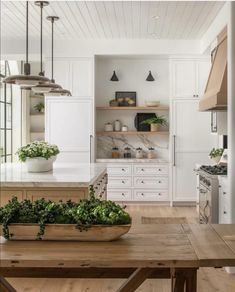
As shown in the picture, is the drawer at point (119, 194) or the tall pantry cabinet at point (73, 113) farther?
the drawer at point (119, 194)

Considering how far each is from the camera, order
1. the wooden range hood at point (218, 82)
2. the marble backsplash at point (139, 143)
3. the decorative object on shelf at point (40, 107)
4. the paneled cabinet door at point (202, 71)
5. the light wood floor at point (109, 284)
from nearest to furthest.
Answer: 1. the light wood floor at point (109, 284)
2. the wooden range hood at point (218, 82)
3. the paneled cabinet door at point (202, 71)
4. the marble backsplash at point (139, 143)
5. the decorative object on shelf at point (40, 107)

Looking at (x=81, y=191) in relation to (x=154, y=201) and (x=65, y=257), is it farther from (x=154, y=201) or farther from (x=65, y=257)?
(x=154, y=201)

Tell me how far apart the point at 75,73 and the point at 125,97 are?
1.16 metres

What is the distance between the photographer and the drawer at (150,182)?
7898 millimetres

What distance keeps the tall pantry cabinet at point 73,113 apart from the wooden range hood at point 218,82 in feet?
8.17

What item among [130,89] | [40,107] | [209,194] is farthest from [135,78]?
[209,194]

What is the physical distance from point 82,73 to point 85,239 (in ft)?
19.5

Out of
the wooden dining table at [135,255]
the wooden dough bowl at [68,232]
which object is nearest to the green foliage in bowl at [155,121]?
the wooden dining table at [135,255]

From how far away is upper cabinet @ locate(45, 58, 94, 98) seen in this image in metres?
7.70

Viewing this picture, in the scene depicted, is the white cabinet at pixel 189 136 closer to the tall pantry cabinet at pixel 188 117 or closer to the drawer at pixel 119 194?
the tall pantry cabinet at pixel 188 117

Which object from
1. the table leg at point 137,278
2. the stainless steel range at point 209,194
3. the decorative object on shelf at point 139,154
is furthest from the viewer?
the decorative object on shelf at point 139,154

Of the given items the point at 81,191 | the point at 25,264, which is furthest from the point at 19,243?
the point at 81,191

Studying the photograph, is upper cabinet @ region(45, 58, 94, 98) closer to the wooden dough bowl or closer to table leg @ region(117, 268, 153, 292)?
the wooden dough bowl

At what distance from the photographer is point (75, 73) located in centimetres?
770
